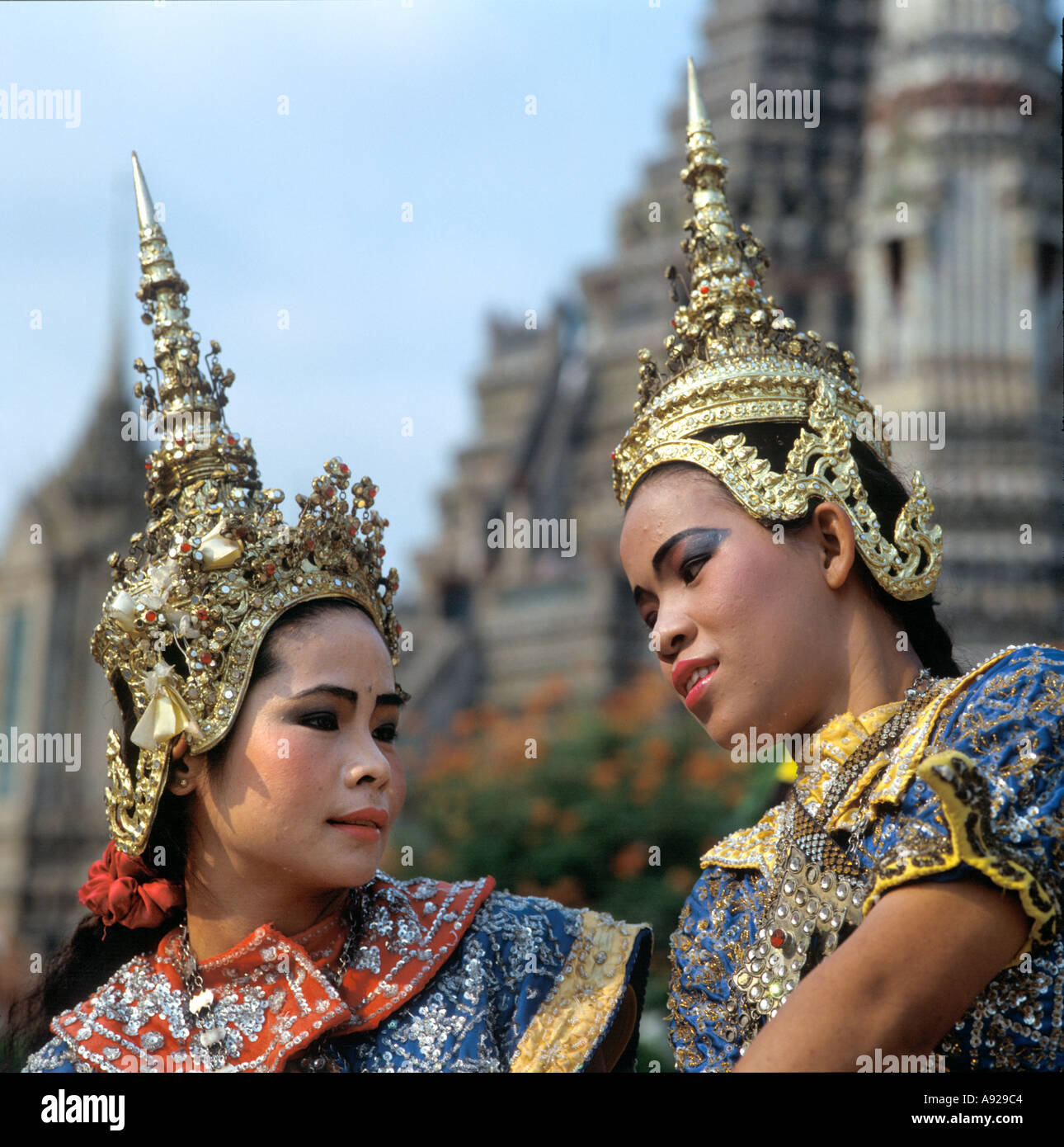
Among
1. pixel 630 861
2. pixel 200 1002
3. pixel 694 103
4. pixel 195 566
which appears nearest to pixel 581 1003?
pixel 200 1002

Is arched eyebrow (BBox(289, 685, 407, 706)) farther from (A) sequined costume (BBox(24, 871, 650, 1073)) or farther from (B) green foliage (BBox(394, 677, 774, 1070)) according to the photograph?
(B) green foliage (BBox(394, 677, 774, 1070))

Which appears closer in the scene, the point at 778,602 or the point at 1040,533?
the point at 778,602

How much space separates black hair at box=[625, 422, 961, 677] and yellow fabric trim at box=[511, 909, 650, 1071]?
1007 mm

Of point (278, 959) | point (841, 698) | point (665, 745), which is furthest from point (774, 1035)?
point (665, 745)

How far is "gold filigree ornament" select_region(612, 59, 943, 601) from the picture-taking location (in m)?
3.78

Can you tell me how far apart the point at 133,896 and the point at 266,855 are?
1.57 feet

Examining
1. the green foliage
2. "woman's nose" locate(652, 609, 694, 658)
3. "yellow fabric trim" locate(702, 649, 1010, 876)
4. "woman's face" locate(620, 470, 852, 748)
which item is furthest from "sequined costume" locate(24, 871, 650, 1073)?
the green foliage

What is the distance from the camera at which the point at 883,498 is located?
391cm

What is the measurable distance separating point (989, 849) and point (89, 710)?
1362 cm

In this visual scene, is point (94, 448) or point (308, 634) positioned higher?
point (94, 448)

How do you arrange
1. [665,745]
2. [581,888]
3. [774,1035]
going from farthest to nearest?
[665,745], [581,888], [774,1035]

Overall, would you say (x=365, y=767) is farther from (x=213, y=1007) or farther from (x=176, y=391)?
(x=176, y=391)

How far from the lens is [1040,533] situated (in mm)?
14930
